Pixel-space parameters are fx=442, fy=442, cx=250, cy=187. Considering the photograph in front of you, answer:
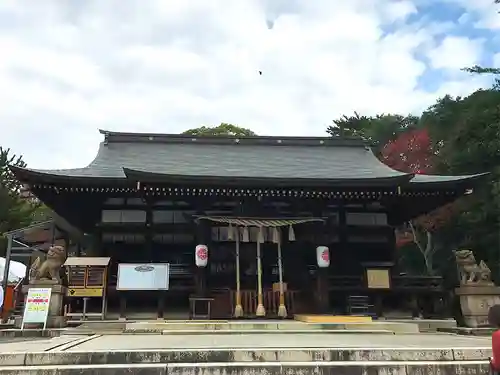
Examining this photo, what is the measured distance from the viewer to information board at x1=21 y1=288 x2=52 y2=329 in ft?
35.8

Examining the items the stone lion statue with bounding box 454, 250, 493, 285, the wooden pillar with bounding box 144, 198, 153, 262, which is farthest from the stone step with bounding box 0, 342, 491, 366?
the wooden pillar with bounding box 144, 198, 153, 262

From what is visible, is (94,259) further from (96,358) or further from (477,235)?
(477,235)

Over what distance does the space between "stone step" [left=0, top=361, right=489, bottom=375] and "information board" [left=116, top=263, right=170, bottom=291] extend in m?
7.16

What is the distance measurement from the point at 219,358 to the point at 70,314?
8.77m

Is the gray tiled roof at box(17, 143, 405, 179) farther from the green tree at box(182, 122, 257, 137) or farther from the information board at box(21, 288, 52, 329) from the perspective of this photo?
the green tree at box(182, 122, 257, 137)

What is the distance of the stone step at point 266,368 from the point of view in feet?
17.9

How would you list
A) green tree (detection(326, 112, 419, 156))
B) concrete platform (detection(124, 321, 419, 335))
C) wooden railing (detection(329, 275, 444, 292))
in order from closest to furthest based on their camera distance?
concrete platform (detection(124, 321, 419, 335)) < wooden railing (detection(329, 275, 444, 292)) < green tree (detection(326, 112, 419, 156))

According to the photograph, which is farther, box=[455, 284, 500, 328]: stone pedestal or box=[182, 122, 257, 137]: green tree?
box=[182, 122, 257, 137]: green tree

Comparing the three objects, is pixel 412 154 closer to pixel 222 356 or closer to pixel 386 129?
pixel 386 129

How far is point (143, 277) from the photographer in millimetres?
12977

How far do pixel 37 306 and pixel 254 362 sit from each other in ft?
24.4

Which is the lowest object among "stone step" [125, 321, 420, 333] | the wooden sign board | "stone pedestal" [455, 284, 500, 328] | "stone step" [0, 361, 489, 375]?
"stone step" [0, 361, 489, 375]

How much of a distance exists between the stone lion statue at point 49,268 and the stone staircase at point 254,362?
6.29m

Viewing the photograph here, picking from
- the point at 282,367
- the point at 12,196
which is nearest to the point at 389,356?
the point at 282,367
